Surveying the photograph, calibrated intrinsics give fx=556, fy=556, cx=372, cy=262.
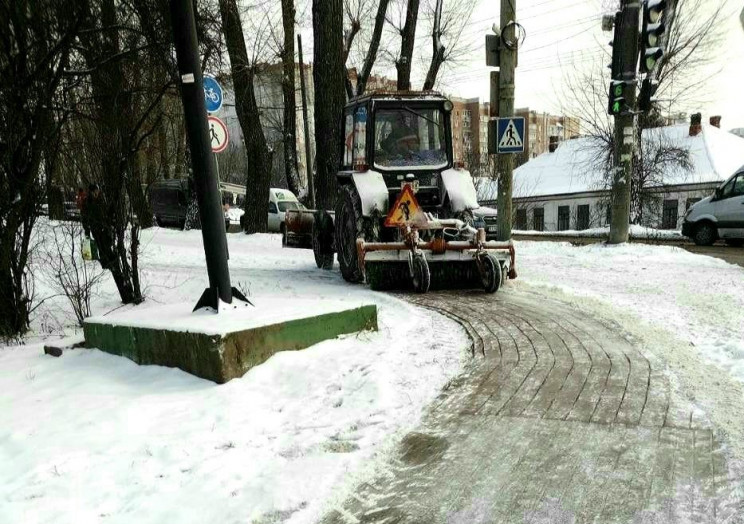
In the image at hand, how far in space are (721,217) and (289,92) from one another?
44.2 ft

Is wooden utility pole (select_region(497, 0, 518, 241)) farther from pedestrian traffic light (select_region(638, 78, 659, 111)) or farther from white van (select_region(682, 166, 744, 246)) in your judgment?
white van (select_region(682, 166, 744, 246))

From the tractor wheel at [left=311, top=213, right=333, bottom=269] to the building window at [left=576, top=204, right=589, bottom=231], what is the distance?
88.7ft

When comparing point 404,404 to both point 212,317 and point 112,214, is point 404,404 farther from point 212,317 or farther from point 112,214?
point 112,214

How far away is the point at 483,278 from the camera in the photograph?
6.95m

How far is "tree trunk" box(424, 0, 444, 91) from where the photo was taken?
2034cm

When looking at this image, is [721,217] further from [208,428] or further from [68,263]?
[208,428]

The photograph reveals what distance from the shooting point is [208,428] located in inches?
125

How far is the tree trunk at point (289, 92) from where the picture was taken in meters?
18.1

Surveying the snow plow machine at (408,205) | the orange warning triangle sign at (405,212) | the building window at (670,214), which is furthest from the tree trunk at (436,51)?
the building window at (670,214)

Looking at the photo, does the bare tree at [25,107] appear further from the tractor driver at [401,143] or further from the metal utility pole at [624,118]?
the metal utility pole at [624,118]

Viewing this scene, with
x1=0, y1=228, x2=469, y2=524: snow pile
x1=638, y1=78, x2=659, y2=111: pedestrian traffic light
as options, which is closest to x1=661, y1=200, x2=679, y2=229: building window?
x1=638, y1=78, x2=659, y2=111: pedestrian traffic light

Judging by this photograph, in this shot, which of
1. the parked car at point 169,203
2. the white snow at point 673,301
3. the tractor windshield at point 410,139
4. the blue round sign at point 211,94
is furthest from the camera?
the parked car at point 169,203

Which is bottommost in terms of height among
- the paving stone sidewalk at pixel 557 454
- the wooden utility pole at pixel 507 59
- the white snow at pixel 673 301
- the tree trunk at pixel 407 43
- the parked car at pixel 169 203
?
the paving stone sidewalk at pixel 557 454

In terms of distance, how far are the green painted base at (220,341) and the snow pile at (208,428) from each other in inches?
3.2
